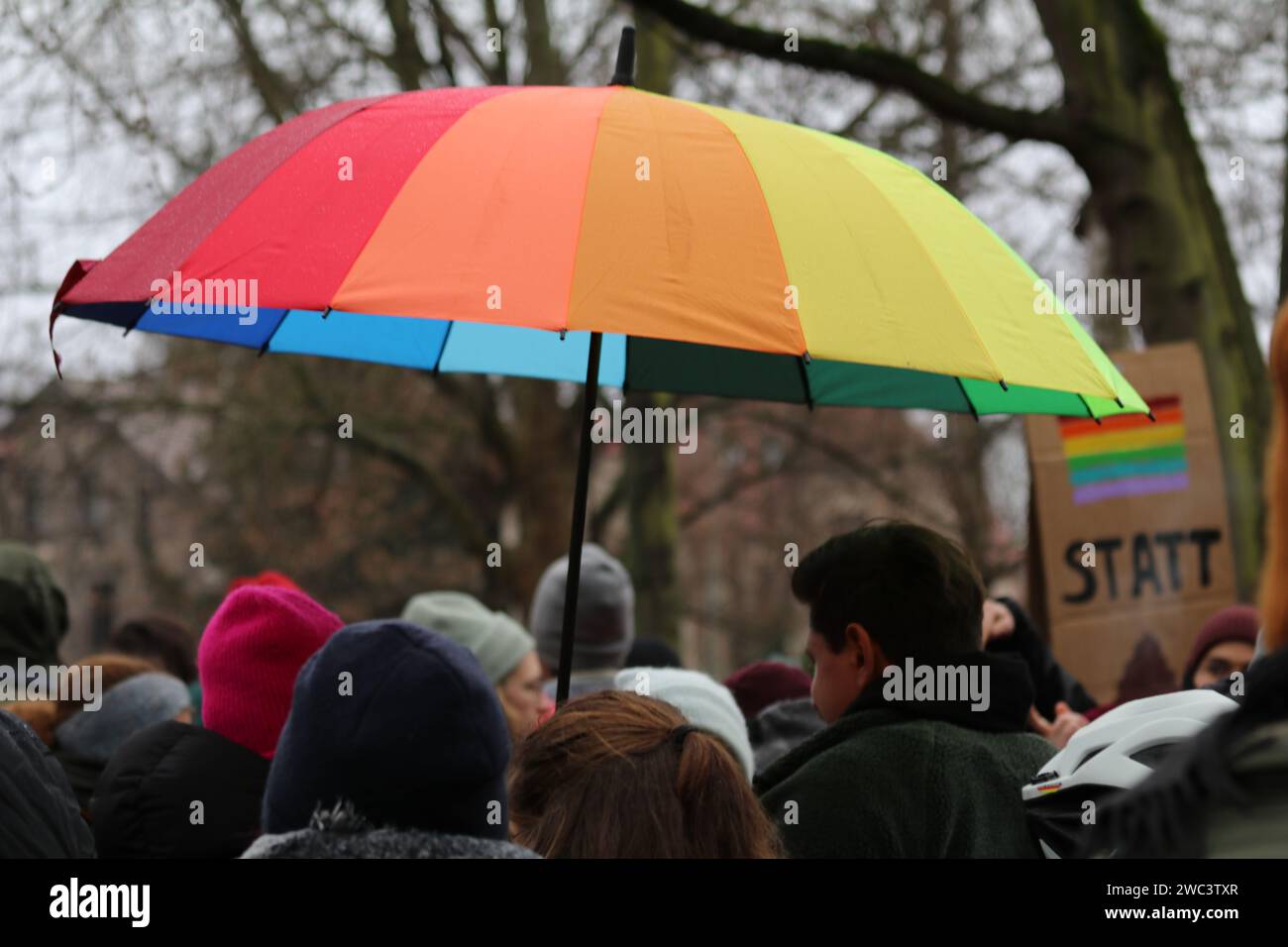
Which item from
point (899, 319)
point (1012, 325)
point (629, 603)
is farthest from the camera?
point (629, 603)

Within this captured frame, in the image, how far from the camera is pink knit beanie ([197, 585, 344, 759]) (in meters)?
3.11

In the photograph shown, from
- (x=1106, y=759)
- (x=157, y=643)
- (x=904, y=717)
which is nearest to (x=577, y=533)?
(x=904, y=717)

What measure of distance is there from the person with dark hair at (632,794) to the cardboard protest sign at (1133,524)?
3.60 m

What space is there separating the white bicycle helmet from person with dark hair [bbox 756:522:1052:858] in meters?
0.21

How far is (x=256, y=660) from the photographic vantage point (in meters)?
3.16

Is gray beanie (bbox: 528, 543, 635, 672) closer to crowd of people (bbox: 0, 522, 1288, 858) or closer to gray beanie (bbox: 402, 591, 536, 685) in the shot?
gray beanie (bbox: 402, 591, 536, 685)

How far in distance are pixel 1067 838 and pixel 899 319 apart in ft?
3.05

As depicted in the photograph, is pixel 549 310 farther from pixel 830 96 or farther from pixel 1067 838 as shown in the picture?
pixel 830 96

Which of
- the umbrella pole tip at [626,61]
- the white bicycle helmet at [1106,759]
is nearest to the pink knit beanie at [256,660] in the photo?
the umbrella pole tip at [626,61]

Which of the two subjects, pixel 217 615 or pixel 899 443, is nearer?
pixel 217 615

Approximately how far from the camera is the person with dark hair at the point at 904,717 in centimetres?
270

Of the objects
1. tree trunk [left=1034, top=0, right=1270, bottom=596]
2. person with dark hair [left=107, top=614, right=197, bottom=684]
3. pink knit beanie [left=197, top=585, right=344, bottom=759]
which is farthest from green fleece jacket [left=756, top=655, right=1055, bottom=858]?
tree trunk [left=1034, top=0, right=1270, bottom=596]

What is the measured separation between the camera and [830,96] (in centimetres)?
1227

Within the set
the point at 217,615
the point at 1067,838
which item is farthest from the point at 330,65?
the point at 1067,838
